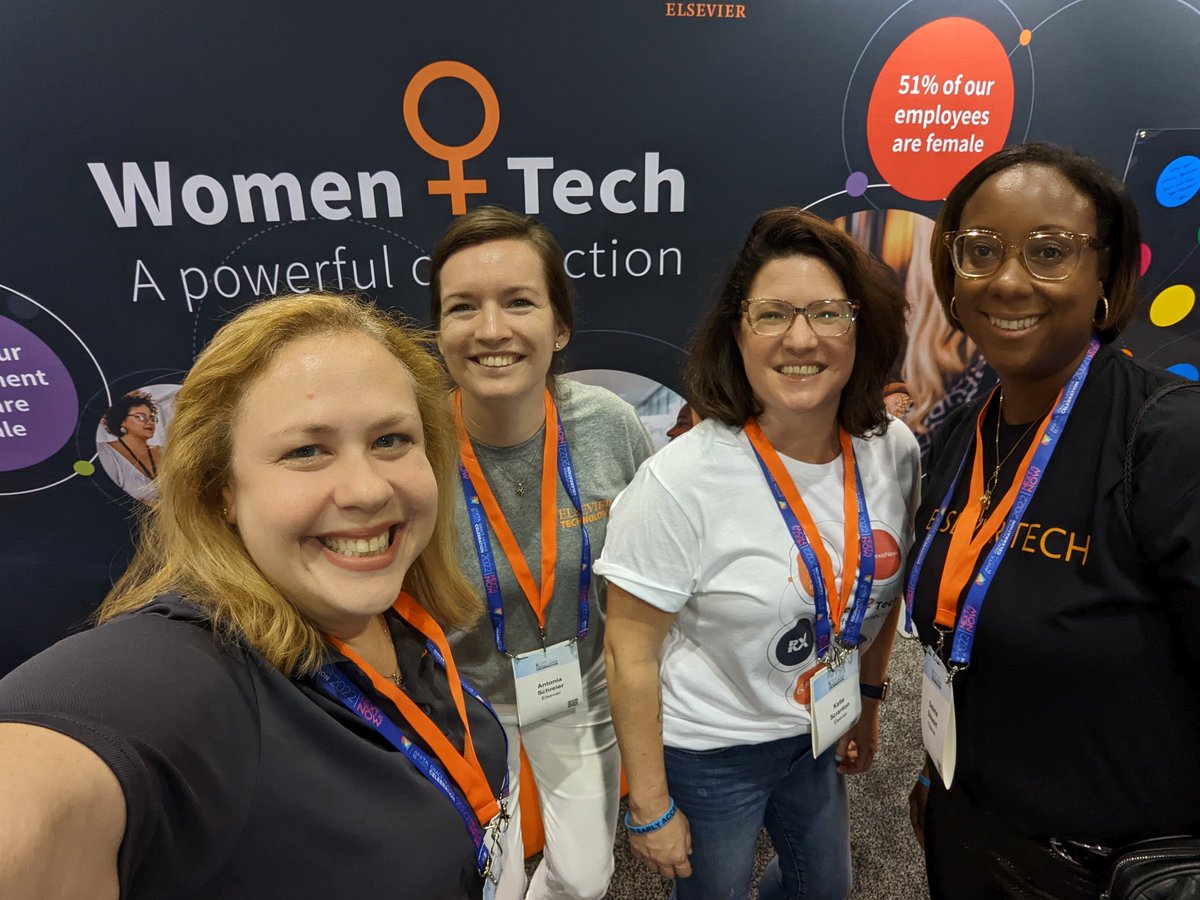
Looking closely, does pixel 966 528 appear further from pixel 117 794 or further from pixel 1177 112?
pixel 1177 112

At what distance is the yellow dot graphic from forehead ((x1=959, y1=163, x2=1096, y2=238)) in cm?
244

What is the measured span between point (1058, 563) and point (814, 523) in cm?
46

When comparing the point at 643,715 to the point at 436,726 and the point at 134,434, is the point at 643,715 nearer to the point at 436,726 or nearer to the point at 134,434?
the point at 436,726

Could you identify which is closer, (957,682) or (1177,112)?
(957,682)

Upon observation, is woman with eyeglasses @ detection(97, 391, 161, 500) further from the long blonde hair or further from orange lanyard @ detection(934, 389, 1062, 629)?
orange lanyard @ detection(934, 389, 1062, 629)

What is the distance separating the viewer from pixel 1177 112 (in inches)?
107

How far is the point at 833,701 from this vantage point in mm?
1585

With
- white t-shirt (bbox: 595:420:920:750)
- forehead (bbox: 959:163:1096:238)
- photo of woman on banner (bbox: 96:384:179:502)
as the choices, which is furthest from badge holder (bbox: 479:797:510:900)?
photo of woman on banner (bbox: 96:384:179:502)

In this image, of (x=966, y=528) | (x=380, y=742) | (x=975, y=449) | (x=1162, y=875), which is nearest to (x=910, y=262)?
(x=975, y=449)

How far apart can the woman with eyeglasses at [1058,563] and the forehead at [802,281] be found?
0.84 ft

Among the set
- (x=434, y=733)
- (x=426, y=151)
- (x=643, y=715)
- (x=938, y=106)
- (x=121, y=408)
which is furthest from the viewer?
(x=938, y=106)

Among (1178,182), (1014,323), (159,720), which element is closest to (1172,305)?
(1178,182)

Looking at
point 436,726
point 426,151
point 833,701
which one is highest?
point 426,151

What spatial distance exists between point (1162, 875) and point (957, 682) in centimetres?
41
